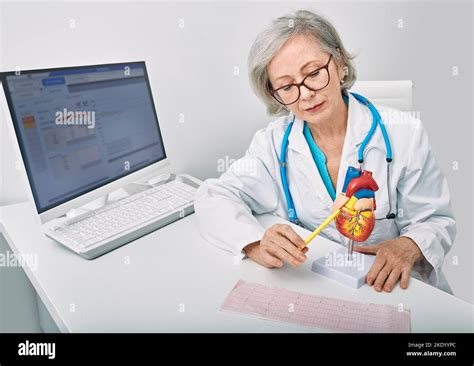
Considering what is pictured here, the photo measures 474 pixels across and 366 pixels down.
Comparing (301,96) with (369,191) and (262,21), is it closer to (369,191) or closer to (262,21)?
(369,191)

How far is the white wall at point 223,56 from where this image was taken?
5.17 ft

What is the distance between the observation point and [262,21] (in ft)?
6.16

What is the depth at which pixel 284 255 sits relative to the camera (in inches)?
43.8

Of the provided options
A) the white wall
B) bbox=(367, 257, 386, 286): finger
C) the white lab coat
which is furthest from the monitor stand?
bbox=(367, 257, 386, 286): finger

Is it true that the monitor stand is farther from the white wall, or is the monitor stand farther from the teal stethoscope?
the teal stethoscope

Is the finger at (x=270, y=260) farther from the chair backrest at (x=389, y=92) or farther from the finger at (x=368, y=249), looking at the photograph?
the chair backrest at (x=389, y=92)

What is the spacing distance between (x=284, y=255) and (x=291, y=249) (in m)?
0.02

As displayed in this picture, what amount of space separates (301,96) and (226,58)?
0.61 meters

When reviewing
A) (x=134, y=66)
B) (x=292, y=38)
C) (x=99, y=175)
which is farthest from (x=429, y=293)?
(x=134, y=66)

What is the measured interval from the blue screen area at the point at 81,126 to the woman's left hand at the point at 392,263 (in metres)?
0.78

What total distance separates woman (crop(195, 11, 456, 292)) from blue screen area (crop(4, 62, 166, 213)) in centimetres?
28

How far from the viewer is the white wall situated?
158 cm

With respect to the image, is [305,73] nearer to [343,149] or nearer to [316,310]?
[343,149]
